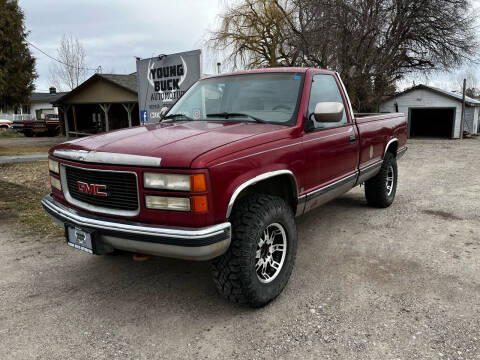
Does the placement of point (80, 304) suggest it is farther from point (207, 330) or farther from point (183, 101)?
point (183, 101)

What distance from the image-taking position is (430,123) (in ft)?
84.3

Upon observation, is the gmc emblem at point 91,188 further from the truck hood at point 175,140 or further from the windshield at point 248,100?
the windshield at point 248,100

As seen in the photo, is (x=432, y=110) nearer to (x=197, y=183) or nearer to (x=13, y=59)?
(x=13, y=59)

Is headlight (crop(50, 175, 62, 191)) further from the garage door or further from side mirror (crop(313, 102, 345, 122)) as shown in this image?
the garage door

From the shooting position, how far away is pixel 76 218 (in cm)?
283

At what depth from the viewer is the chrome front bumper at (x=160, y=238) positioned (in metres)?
2.41

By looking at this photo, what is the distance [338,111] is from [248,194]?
1.18 meters

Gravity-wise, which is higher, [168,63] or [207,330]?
[168,63]

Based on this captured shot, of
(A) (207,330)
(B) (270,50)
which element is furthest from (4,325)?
(B) (270,50)

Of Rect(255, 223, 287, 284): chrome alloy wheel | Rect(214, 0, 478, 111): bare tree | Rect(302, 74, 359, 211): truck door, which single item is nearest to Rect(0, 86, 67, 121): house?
Rect(214, 0, 478, 111): bare tree

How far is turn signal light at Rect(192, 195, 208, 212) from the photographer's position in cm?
241

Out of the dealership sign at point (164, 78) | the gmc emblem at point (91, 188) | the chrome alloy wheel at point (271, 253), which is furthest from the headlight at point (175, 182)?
the dealership sign at point (164, 78)

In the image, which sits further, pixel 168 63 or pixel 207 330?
pixel 168 63

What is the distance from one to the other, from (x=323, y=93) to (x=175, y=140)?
6.53ft
